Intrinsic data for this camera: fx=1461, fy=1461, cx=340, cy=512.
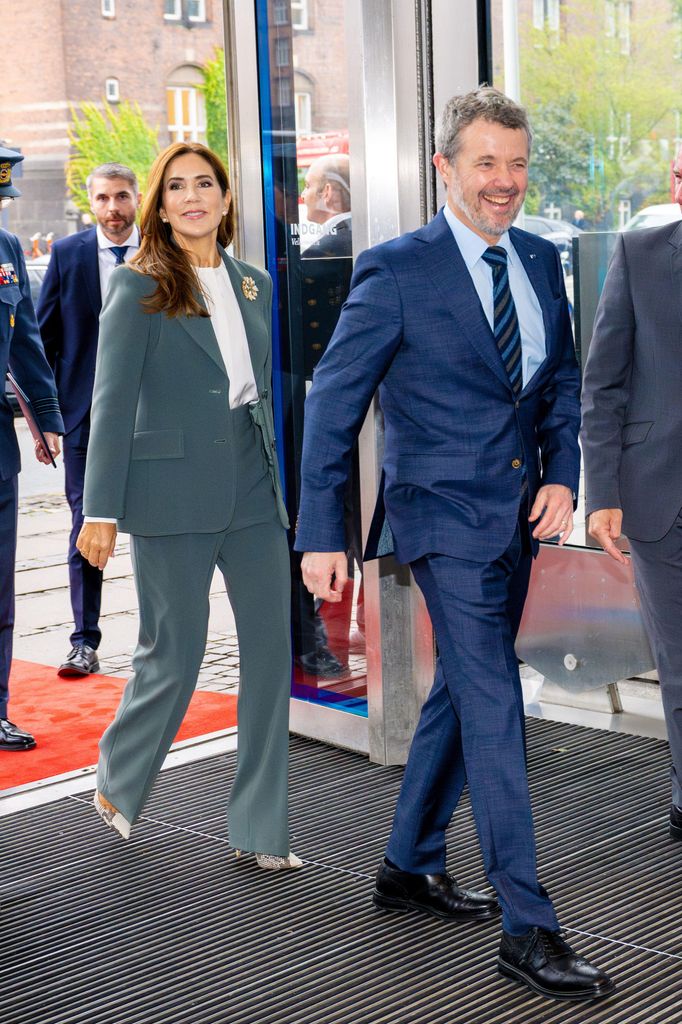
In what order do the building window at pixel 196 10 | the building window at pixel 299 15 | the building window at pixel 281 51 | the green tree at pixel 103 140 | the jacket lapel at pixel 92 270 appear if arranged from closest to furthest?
the building window at pixel 299 15 → the building window at pixel 281 51 → the jacket lapel at pixel 92 270 → the green tree at pixel 103 140 → the building window at pixel 196 10

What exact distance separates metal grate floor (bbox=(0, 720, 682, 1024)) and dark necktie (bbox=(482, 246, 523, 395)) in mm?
1301

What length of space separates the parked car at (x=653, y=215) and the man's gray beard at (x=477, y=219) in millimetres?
2087

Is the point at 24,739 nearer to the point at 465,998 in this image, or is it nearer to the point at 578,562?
the point at 578,562

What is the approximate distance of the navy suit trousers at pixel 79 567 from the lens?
612cm

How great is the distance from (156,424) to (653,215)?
2.22 meters

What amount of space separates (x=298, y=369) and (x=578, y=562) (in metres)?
1.21

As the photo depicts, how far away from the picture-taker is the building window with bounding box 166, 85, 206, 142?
4962cm

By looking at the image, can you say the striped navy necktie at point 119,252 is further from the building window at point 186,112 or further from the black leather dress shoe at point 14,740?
the building window at point 186,112

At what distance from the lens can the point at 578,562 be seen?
5.15 metres

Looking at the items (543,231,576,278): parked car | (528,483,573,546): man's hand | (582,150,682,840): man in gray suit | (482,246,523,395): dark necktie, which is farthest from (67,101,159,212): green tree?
(528,483,573,546): man's hand

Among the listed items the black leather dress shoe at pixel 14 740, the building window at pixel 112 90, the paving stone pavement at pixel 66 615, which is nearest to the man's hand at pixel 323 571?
the black leather dress shoe at pixel 14 740

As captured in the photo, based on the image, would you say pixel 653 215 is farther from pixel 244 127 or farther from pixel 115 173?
pixel 115 173

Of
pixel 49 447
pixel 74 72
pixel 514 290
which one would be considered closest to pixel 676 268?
pixel 514 290

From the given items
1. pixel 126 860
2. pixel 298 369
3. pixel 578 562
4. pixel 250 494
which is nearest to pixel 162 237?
pixel 250 494
